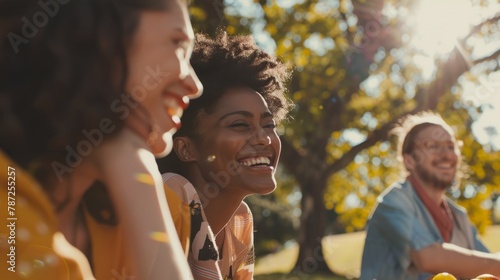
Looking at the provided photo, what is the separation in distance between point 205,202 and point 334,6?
42.2 ft

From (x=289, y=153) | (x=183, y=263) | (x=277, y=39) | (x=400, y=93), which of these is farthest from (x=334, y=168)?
(x=183, y=263)

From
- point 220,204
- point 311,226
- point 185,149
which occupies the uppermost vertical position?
point 311,226

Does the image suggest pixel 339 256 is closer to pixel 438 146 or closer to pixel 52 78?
pixel 438 146

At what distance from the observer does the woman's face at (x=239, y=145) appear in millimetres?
2557

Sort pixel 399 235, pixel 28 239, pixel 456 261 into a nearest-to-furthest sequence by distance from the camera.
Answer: pixel 28 239, pixel 456 261, pixel 399 235

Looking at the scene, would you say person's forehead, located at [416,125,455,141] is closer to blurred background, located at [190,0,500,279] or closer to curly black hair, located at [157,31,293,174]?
curly black hair, located at [157,31,293,174]

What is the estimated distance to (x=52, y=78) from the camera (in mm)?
1172

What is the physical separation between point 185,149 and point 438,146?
216 cm

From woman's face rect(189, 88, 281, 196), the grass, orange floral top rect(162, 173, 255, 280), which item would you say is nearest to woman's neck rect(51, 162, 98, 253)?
orange floral top rect(162, 173, 255, 280)

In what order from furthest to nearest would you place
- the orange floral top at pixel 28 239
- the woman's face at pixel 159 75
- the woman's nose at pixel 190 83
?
the woman's nose at pixel 190 83
the woman's face at pixel 159 75
the orange floral top at pixel 28 239

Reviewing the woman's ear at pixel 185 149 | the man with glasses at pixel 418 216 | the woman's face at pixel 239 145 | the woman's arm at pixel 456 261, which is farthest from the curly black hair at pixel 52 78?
the man with glasses at pixel 418 216

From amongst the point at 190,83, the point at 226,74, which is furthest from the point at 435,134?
the point at 190,83

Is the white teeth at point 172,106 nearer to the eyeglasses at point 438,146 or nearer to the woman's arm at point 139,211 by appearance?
the woman's arm at point 139,211

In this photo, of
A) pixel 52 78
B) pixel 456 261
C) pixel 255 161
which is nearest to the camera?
pixel 52 78
